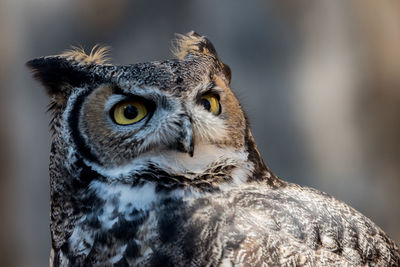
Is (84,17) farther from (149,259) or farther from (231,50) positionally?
(149,259)

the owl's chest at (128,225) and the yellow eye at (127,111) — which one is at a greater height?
the yellow eye at (127,111)

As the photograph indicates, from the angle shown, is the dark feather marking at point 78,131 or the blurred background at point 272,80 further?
the blurred background at point 272,80

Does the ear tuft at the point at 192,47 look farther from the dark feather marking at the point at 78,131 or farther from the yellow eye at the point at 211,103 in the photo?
the dark feather marking at the point at 78,131

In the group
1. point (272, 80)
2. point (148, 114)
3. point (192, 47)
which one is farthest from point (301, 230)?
point (272, 80)

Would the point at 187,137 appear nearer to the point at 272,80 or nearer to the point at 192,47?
the point at 192,47

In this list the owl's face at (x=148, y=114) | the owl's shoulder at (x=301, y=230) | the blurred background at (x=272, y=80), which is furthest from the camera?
the blurred background at (x=272, y=80)

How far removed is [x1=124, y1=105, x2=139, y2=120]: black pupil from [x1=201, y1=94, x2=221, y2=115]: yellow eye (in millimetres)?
159

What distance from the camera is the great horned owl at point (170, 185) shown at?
3.73 feet

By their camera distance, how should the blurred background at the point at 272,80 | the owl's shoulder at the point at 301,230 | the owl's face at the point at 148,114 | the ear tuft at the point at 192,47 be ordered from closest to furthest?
the owl's shoulder at the point at 301,230 < the owl's face at the point at 148,114 < the ear tuft at the point at 192,47 < the blurred background at the point at 272,80

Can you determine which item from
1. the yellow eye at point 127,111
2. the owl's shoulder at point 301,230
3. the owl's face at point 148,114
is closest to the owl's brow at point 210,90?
the owl's face at point 148,114

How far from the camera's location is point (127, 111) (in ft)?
4.02

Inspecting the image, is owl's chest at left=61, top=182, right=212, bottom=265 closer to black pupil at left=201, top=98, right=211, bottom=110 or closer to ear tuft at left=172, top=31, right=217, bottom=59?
black pupil at left=201, top=98, right=211, bottom=110

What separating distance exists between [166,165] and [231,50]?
145 centimetres

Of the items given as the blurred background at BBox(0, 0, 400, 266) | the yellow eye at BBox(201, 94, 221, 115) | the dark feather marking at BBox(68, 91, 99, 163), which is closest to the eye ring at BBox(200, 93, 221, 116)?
the yellow eye at BBox(201, 94, 221, 115)
